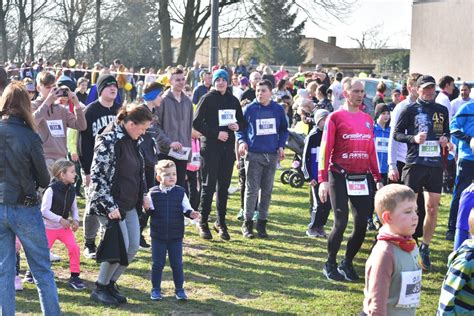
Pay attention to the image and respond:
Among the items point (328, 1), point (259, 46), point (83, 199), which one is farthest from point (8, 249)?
point (259, 46)

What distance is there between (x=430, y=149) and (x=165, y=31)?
3189 cm

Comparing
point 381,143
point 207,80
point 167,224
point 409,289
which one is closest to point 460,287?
point 409,289

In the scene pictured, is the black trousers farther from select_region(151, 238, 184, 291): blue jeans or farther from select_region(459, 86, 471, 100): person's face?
select_region(459, 86, 471, 100): person's face

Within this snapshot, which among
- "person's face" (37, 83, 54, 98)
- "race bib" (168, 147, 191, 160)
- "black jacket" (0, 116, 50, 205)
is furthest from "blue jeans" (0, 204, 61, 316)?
"race bib" (168, 147, 191, 160)

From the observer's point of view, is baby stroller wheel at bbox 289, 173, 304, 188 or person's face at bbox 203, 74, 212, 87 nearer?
baby stroller wheel at bbox 289, 173, 304, 188

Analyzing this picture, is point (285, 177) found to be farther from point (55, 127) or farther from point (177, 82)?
point (55, 127)

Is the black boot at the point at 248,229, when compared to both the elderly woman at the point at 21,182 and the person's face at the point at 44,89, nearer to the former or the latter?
the person's face at the point at 44,89

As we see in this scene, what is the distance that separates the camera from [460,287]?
13.2 feet

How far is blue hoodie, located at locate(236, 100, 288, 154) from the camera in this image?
9297mm

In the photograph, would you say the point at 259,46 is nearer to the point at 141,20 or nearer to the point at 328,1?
the point at 141,20

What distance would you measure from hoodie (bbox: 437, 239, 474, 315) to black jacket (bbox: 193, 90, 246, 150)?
17.4 feet

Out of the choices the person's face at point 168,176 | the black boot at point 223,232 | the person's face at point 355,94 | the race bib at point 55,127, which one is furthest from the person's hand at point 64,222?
the person's face at point 355,94

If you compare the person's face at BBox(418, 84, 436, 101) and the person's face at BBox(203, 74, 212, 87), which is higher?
the person's face at BBox(203, 74, 212, 87)

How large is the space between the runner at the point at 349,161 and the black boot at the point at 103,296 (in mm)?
2241
